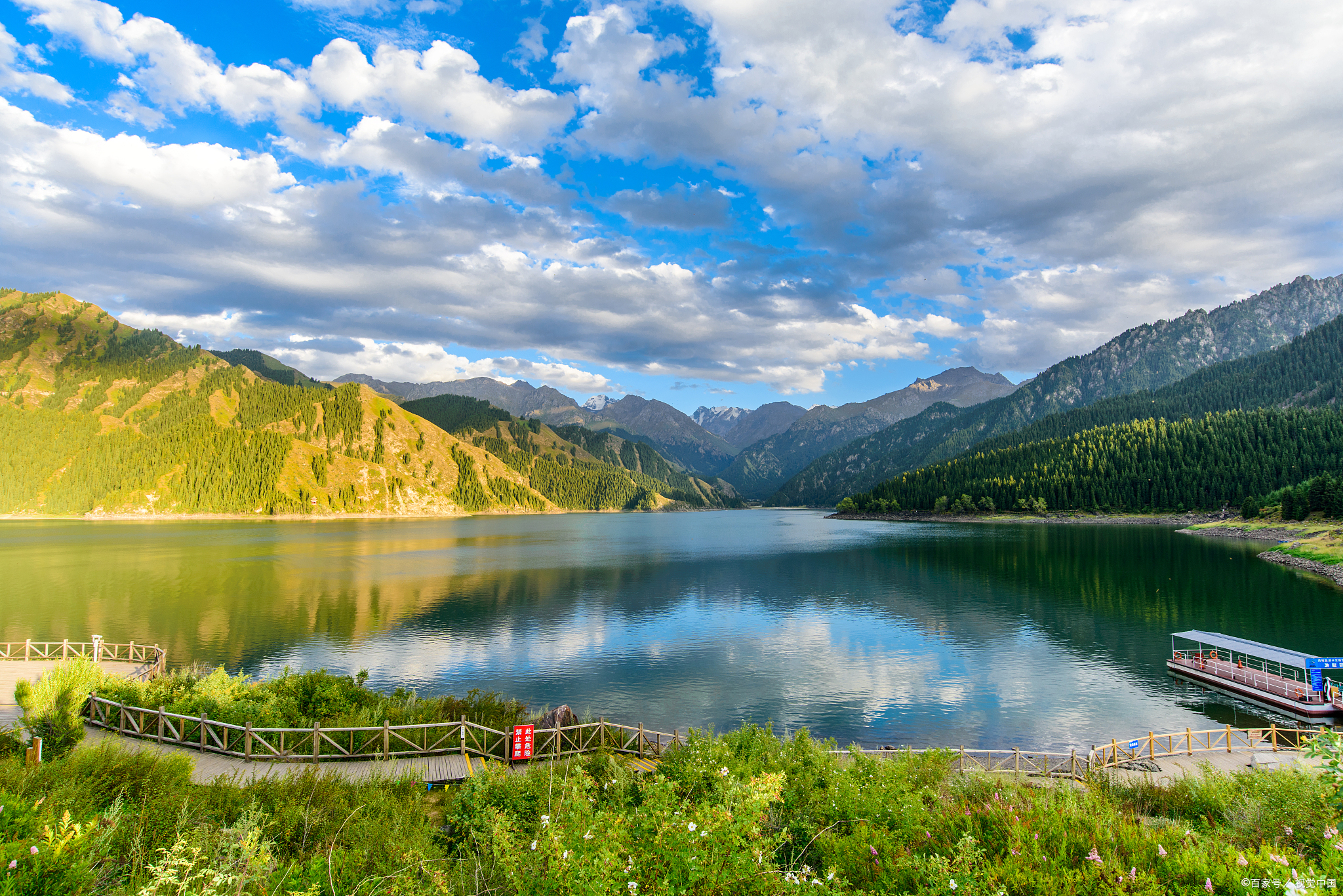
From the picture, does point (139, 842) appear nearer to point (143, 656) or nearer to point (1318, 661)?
point (143, 656)

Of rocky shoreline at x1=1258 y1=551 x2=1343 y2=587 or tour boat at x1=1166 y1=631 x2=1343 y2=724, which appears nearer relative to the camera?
tour boat at x1=1166 y1=631 x2=1343 y2=724

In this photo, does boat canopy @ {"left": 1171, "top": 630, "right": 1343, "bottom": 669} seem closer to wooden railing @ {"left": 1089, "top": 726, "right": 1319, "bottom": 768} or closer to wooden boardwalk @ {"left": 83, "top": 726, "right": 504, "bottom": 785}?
wooden railing @ {"left": 1089, "top": 726, "right": 1319, "bottom": 768}

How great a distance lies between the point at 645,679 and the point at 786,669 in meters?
10.3

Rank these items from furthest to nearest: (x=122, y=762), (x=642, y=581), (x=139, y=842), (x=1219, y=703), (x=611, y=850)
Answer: (x=642, y=581) < (x=1219, y=703) < (x=122, y=762) < (x=139, y=842) < (x=611, y=850)

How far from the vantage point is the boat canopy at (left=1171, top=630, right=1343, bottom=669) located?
33000mm

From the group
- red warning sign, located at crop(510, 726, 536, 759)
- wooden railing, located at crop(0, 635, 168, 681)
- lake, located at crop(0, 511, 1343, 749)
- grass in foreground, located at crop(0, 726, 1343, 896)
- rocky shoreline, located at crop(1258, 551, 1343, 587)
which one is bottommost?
lake, located at crop(0, 511, 1343, 749)

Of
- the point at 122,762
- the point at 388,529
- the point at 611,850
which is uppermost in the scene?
the point at 611,850

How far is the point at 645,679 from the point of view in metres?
40.3

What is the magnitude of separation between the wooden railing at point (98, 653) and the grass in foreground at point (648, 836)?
31.0m

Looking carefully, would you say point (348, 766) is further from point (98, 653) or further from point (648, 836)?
point (98, 653)

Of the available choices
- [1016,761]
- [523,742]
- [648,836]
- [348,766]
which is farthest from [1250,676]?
[348,766]

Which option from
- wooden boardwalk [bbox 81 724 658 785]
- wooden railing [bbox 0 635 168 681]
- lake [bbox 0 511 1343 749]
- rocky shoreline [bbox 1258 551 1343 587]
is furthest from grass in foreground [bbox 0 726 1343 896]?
rocky shoreline [bbox 1258 551 1343 587]

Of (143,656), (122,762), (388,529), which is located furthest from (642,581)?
(388,529)

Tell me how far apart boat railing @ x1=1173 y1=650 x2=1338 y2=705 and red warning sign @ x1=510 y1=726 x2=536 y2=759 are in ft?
136
